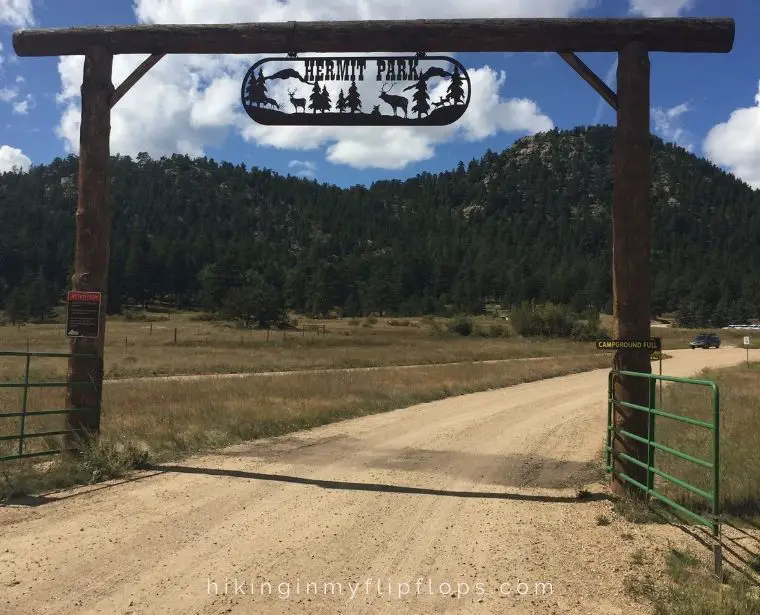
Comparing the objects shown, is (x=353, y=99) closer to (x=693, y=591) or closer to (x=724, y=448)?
(x=693, y=591)

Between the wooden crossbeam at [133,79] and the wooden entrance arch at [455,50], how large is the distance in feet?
0.05

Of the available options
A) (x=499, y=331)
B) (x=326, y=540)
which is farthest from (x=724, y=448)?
(x=499, y=331)

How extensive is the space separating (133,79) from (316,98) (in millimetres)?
2700

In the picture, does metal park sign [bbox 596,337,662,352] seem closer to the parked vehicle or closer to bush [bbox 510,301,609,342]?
the parked vehicle

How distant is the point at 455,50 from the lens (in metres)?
8.55

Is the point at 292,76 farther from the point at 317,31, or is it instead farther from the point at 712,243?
the point at 712,243

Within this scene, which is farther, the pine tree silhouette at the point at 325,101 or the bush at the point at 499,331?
the bush at the point at 499,331

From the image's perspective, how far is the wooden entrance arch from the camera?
754cm

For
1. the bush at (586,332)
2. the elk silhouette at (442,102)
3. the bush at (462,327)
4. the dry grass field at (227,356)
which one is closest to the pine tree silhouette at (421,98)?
the elk silhouette at (442,102)

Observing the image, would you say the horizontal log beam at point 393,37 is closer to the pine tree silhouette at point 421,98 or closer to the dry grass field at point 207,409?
the pine tree silhouette at point 421,98

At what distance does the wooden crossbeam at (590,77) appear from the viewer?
786 cm

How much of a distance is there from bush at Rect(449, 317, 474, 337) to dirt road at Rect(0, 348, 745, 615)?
67824mm

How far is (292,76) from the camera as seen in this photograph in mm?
9055

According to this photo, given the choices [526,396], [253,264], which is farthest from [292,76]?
[253,264]
